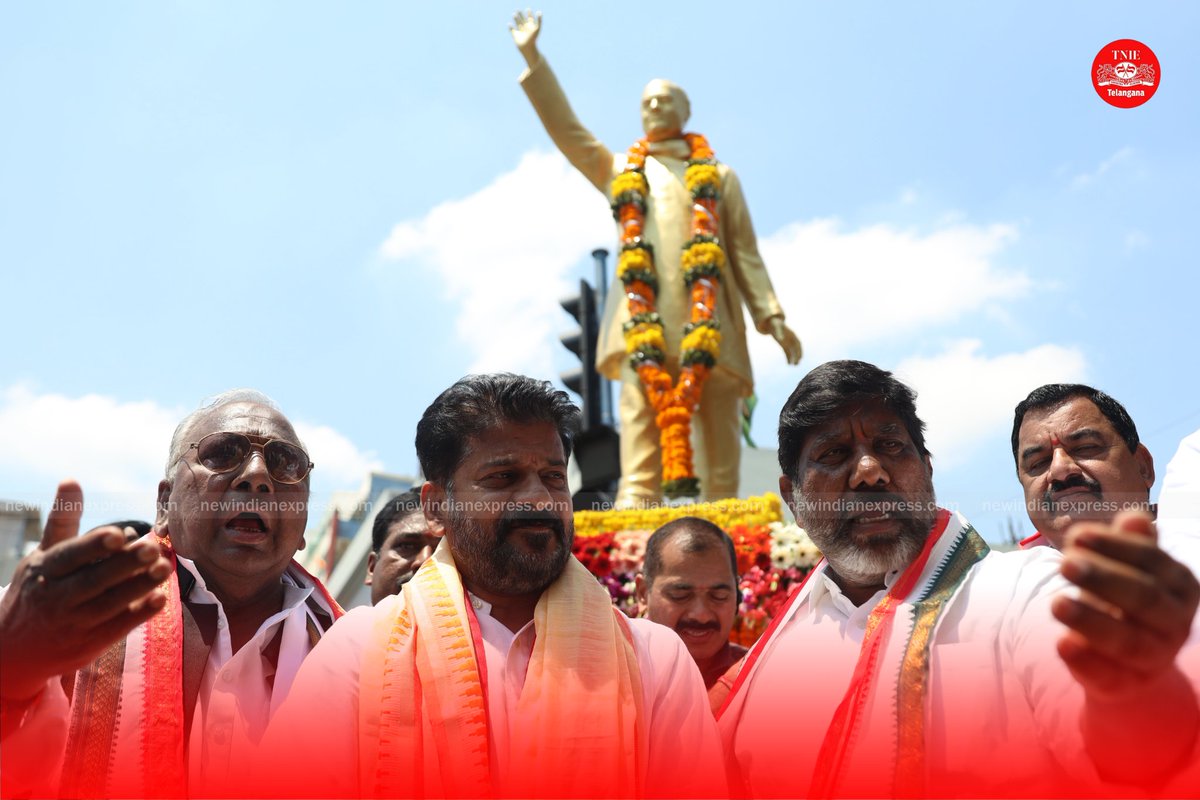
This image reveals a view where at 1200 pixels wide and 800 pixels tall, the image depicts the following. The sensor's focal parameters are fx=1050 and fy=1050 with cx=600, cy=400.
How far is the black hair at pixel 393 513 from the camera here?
3959mm

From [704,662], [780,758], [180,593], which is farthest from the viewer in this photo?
[704,662]

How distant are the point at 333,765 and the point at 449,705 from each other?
251 millimetres

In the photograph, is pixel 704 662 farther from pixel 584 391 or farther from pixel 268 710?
pixel 584 391

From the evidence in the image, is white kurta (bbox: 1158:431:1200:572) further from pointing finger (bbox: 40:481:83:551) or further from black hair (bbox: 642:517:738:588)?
pointing finger (bbox: 40:481:83:551)

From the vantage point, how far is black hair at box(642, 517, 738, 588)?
11.9 feet

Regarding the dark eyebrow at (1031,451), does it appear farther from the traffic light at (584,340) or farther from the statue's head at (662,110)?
the traffic light at (584,340)

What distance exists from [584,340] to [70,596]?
12.2m

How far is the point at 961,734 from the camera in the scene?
2.01 meters

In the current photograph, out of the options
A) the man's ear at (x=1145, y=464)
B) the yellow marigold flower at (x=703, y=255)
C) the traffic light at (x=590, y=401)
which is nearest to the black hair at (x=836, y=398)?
the man's ear at (x=1145, y=464)

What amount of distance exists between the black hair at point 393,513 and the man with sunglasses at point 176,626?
3.83 ft

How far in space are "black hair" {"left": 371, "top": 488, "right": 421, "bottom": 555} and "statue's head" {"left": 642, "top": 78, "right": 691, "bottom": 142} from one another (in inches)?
229

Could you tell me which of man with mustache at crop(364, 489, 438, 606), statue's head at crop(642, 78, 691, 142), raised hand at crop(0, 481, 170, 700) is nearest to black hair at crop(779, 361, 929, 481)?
raised hand at crop(0, 481, 170, 700)

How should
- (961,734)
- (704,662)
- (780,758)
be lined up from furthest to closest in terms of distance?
(704,662) < (780,758) < (961,734)

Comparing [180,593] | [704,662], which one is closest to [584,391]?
[704,662]
